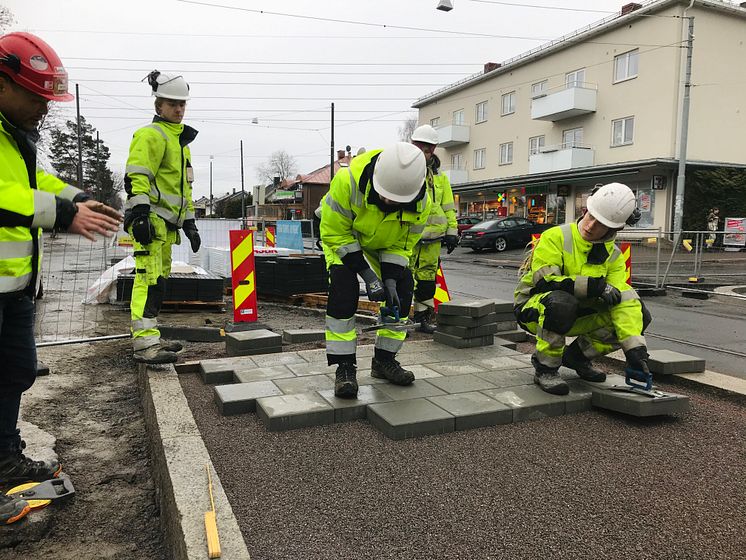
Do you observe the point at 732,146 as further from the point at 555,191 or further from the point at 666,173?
the point at 555,191

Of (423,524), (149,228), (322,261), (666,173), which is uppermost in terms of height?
(666,173)

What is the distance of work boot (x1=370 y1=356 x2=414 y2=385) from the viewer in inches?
166

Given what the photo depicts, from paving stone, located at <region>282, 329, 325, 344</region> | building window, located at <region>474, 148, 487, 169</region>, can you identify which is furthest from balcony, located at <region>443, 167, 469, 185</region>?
paving stone, located at <region>282, 329, 325, 344</region>

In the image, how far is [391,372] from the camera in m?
4.27

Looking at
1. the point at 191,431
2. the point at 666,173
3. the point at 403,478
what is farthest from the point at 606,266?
the point at 666,173

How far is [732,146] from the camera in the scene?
25.4 meters

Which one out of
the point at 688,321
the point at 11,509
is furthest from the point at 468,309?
the point at 688,321

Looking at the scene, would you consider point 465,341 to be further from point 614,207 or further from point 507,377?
point 614,207

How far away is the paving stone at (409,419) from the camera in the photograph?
337 centimetres

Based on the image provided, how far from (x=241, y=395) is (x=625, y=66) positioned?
27183 millimetres

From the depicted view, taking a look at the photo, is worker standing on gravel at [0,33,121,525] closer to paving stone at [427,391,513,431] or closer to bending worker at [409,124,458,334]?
paving stone at [427,391,513,431]

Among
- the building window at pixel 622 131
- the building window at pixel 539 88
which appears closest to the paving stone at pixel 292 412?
the building window at pixel 622 131

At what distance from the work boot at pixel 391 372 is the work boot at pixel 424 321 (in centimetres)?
214

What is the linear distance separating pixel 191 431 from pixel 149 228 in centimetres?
188
